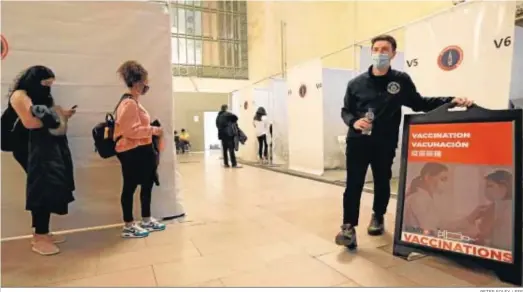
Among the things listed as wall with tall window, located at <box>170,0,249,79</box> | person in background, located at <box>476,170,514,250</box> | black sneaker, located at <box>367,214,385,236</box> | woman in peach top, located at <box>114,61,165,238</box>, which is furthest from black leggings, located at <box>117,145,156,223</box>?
wall with tall window, located at <box>170,0,249,79</box>

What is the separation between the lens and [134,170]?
2.30 metres

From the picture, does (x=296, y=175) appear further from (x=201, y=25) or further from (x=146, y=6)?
(x=201, y=25)

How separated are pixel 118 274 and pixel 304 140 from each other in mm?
4131

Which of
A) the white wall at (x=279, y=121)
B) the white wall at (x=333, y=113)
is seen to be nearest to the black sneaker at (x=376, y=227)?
the white wall at (x=333, y=113)

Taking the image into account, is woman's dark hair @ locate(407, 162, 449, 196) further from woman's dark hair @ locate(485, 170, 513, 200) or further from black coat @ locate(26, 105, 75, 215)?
black coat @ locate(26, 105, 75, 215)

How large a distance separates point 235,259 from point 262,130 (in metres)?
5.26

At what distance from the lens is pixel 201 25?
41.5 ft

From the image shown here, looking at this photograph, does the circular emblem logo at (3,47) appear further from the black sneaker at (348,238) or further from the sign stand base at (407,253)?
the sign stand base at (407,253)

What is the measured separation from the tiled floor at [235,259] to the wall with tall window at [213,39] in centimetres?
1039

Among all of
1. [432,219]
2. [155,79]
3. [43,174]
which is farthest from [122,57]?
[432,219]

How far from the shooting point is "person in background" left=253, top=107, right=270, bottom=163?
7.02 meters

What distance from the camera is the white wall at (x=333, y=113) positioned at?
18.8ft

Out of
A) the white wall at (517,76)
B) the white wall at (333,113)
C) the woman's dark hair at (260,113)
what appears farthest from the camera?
the woman's dark hair at (260,113)

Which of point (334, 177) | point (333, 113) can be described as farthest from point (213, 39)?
point (334, 177)
